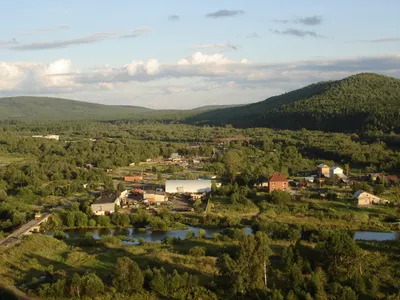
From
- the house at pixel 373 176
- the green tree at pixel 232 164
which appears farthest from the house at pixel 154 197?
the house at pixel 373 176

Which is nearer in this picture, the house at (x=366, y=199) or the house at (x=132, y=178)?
the house at (x=366, y=199)

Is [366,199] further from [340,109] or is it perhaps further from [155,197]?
[340,109]

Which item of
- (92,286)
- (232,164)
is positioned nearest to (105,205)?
(92,286)

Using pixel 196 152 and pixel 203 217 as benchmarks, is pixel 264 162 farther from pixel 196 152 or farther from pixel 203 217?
pixel 203 217

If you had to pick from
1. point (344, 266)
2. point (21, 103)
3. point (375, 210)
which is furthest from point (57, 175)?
point (21, 103)

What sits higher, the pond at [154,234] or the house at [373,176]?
the house at [373,176]

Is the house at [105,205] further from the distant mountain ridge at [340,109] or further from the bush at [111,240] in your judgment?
the distant mountain ridge at [340,109]

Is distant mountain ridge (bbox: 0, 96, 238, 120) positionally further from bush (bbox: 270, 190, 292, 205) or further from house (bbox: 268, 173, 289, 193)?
bush (bbox: 270, 190, 292, 205)
